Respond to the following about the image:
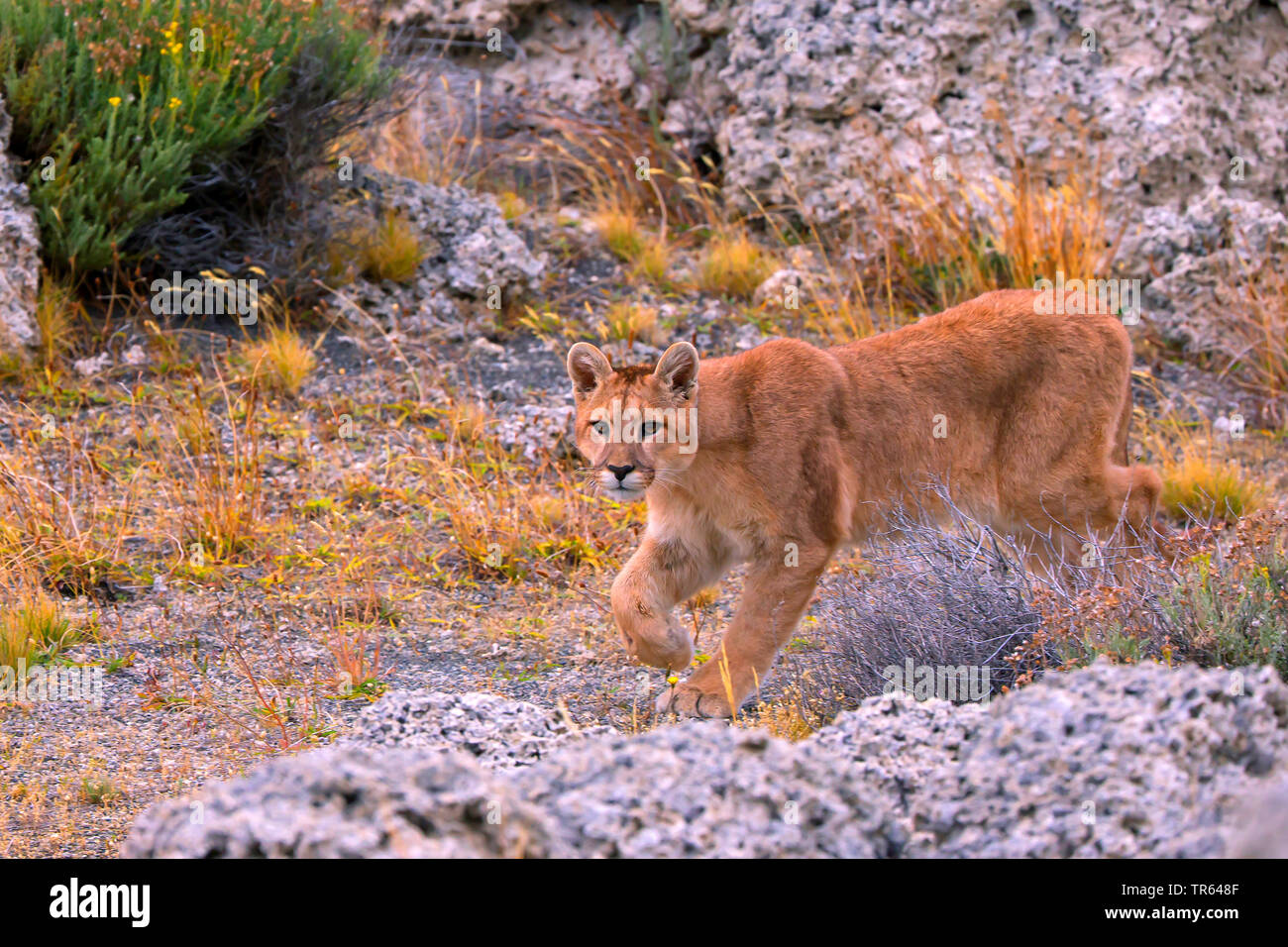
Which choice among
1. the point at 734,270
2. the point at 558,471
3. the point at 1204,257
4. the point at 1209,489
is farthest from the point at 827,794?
the point at 1204,257

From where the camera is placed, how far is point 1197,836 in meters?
2.40

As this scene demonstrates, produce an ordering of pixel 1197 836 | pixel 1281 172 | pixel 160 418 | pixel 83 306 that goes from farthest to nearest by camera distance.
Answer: pixel 1281 172 < pixel 83 306 < pixel 160 418 < pixel 1197 836

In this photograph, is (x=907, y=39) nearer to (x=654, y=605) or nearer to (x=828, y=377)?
(x=828, y=377)

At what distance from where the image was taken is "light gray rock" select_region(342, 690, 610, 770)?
347 centimetres

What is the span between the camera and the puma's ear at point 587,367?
493cm

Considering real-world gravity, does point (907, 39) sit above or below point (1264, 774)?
above

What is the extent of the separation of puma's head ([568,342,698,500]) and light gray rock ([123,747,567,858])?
7.60 feet

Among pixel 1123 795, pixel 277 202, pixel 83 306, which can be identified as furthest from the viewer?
pixel 277 202

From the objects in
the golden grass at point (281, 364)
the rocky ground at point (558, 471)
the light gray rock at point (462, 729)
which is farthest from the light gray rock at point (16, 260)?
the light gray rock at point (462, 729)

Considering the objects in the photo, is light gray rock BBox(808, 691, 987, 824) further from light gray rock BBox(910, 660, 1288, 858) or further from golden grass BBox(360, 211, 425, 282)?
golden grass BBox(360, 211, 425, 282)

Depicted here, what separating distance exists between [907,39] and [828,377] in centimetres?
485

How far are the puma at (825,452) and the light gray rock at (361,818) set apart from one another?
7.26ft

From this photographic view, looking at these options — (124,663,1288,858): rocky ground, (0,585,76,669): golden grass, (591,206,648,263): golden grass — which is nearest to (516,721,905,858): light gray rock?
(124,663,1288,858): rocky ground

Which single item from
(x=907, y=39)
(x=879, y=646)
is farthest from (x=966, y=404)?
(x=907, y=39)
